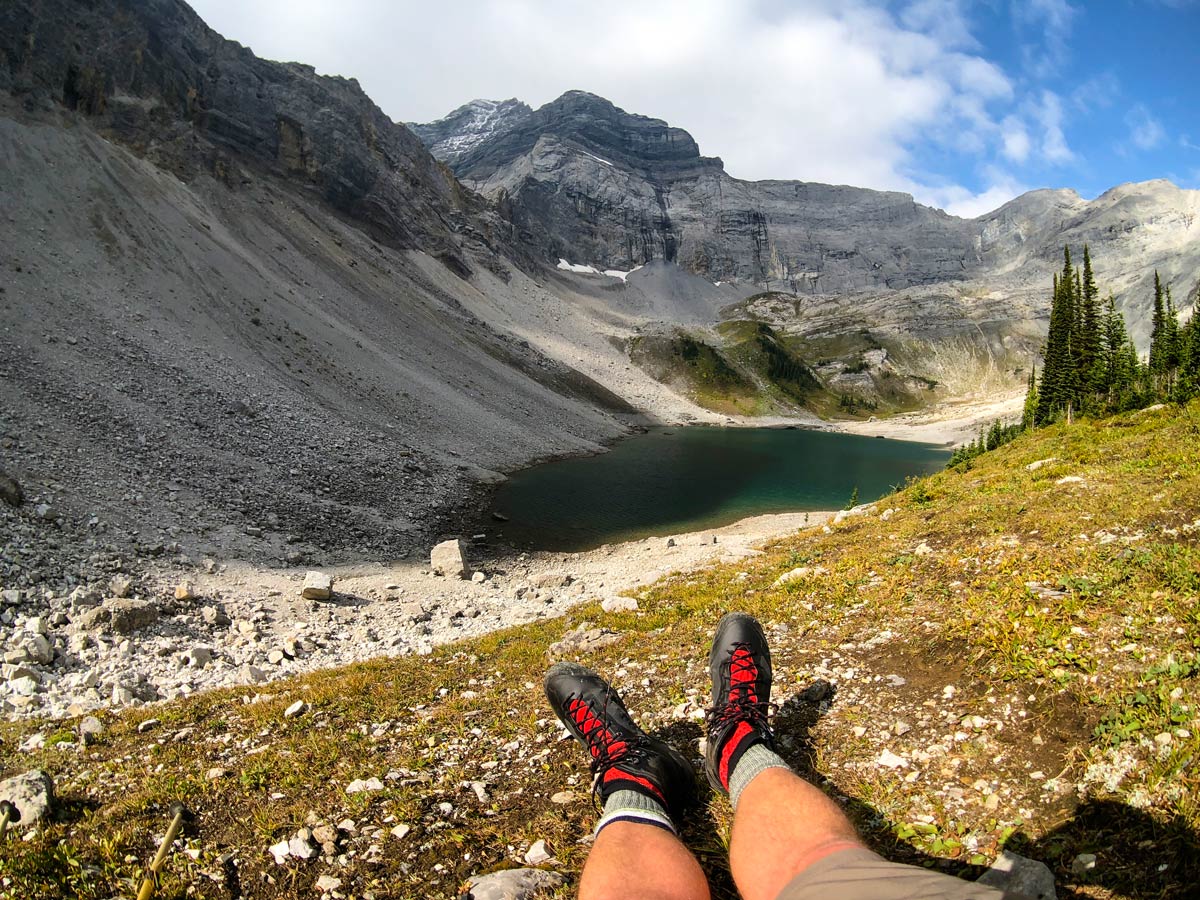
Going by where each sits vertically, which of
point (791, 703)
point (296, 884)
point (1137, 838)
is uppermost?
point (1137, 838)

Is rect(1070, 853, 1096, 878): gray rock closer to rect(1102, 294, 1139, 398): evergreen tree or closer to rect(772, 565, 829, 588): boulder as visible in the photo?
rect(772, 565, 829, 588): boulder

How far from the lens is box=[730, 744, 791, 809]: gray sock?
428 centimetres

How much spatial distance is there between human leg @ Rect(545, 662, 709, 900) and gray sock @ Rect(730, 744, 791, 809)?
0.50 metres

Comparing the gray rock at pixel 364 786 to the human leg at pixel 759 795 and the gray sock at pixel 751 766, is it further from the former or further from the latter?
the gray sock at pixel 751 766

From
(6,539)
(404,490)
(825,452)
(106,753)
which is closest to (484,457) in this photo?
(404,490)

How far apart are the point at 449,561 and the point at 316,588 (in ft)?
24.8

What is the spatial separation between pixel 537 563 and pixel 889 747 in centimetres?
2663

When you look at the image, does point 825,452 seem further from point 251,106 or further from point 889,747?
point 251,106

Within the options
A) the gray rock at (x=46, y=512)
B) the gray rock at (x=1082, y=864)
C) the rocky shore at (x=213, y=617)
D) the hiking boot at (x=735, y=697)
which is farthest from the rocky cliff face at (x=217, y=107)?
the gray rock at (x=1082, y=864)

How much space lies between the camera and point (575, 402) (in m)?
94.3

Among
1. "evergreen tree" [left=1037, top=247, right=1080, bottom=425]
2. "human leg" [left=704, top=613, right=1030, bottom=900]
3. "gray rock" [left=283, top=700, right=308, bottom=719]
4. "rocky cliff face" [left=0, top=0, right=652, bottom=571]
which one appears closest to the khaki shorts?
"human leg" [left=704, top=613, right=1030, bottom=900]

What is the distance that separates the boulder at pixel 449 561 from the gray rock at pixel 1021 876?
80.4 ft

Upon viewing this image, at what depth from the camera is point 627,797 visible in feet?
14.3

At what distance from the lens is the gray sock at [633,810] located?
13.3ft
